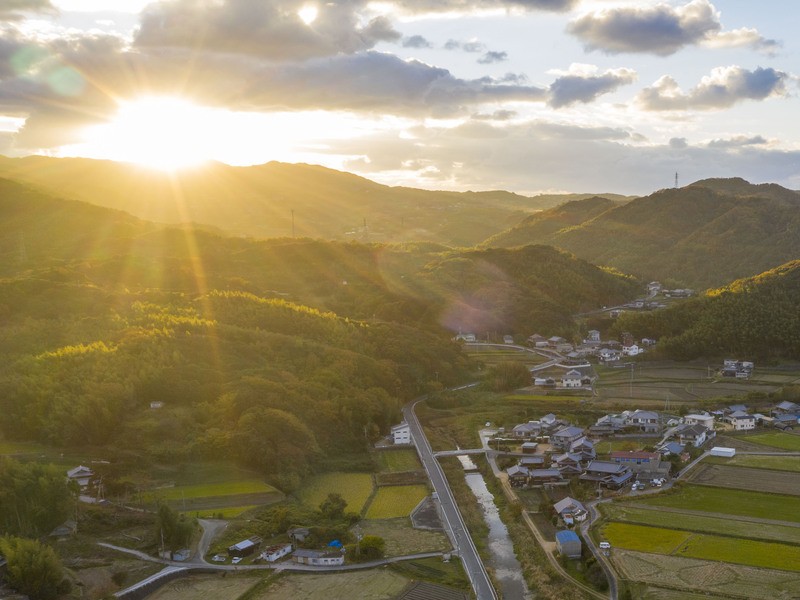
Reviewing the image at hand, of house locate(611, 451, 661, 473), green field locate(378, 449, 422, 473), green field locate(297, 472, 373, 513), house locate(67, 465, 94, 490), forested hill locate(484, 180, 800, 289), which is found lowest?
green field locate(378, 449, 422, 473)

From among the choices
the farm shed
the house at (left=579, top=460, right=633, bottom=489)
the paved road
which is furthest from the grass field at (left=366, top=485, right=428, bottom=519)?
the farm shed

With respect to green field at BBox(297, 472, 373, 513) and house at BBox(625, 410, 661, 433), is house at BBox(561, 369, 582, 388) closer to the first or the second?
house at BBox(625, 410, 661, 433)

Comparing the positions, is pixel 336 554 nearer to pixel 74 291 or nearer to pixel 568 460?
pixel 568 460

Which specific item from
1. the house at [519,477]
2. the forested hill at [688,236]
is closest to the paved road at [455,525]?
the house at [519,477]

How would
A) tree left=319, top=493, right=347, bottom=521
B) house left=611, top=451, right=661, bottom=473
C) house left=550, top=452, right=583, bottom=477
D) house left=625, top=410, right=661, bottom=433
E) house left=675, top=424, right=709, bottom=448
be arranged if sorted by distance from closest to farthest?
tree left=319, top=493, right=347, bottom=521 < house left=611, top=451, right=661, bottom=473 < house left=550, top=452, right=583, bottom=477 < house left=675, top=424, right=709, bottom=448 < house left=625, top=410, right=661, bottom=433

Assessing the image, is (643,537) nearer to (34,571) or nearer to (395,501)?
(395,501)

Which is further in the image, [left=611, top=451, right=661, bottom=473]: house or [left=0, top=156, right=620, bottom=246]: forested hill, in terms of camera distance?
[left=0, top=156, right=620, bottom=246]: forested hill
